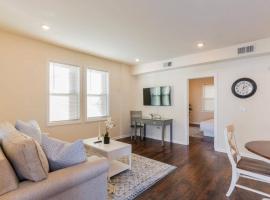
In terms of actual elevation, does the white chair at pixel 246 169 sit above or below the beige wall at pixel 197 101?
below

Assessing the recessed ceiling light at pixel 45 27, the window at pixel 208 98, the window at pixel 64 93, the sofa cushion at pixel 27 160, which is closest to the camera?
the sofa cushion at pixel 27 160

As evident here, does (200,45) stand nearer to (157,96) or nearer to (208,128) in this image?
(157,96)

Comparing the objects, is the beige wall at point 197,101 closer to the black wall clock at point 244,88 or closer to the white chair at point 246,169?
the black wall clock at point 244,88

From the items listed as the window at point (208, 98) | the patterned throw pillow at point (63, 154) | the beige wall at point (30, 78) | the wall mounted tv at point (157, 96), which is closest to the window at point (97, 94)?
the beige wall at point (30, 78)

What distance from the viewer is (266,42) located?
352 centimetres

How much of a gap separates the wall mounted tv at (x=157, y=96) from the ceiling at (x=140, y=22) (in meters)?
1.68

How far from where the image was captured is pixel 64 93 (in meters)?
4.47

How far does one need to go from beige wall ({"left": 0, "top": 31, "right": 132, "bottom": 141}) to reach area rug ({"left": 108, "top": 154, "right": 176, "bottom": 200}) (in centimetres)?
211

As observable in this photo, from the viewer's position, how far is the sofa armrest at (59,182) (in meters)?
1.20

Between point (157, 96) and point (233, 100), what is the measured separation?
2.30 meters

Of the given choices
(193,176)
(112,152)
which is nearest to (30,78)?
(112,152)

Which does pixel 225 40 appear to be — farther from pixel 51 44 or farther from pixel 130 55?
pixel 51 44

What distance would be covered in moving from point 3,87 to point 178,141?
15.5 feet

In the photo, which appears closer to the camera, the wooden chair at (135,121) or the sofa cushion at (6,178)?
the sofa cushion at (6,178)
